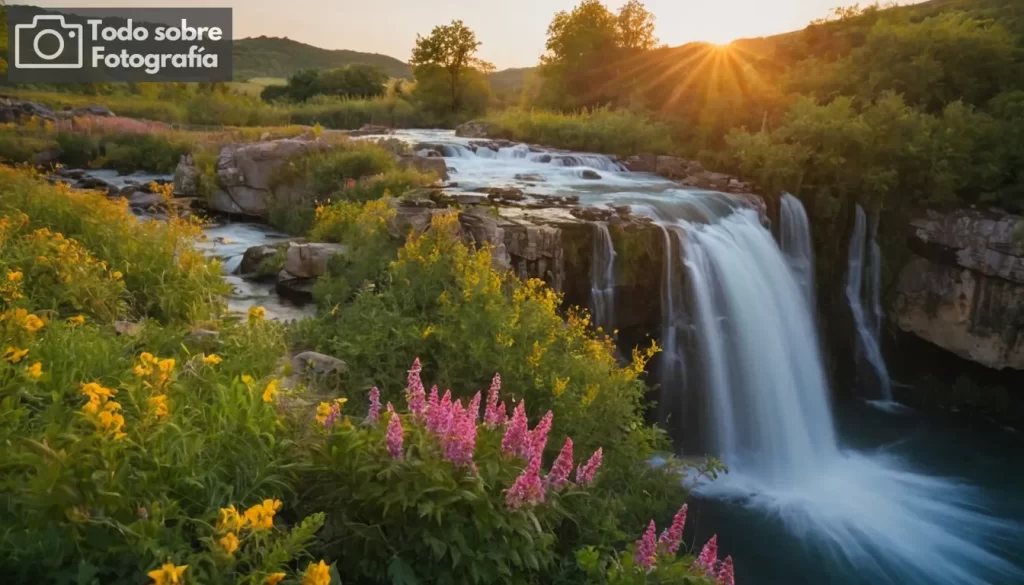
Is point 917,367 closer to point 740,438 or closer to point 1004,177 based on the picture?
point 1004,177

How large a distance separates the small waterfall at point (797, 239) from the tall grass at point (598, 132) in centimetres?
504

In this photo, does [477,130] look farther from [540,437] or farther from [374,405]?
[540,437]

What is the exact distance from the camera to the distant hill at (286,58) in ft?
406

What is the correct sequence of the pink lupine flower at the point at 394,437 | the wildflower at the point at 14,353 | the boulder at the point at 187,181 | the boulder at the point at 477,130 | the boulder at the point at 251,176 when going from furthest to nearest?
1. the boulder at the point at 477,130
2. the boulder at the point at 187,181
3. the boulder at the point at 251,176
4. the wildflower at the point at 14,353
5. the pink lupine flower at the point at 394,437

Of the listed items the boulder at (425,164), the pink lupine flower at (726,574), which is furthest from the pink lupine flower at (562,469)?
the boulder at (425,164)

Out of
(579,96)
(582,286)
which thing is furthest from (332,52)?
(582,286)

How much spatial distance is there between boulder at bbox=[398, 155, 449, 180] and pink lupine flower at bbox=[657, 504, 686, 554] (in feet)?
32.4

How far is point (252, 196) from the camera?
12.3 m

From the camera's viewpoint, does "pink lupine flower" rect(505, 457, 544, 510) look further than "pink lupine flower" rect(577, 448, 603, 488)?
No

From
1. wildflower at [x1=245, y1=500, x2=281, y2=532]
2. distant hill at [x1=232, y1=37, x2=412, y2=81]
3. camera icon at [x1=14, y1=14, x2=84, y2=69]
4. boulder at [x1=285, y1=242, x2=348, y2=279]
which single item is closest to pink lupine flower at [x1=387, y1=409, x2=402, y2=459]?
wildflower at [x1=245, y1=500, x2=281, y2=532]

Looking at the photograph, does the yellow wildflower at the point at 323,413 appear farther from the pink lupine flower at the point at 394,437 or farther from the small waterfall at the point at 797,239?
the small waterfall at the point at 797,239

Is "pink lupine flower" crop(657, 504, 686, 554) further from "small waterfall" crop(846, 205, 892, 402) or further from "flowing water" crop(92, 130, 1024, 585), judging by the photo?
"small waterfall" crop(846, 205, 892, 402)

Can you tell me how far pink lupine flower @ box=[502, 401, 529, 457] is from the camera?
3318 mm

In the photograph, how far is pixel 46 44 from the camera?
2722 cm
